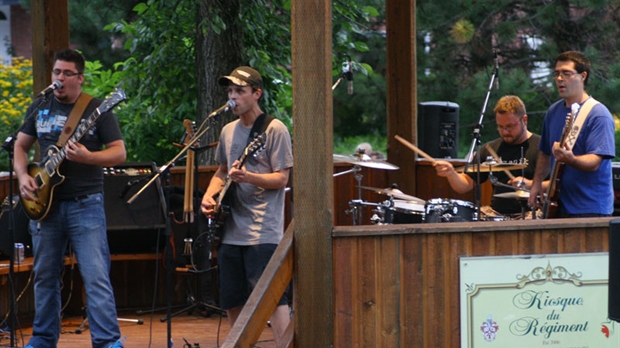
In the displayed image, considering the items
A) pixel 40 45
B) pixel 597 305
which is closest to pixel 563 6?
pixel 40 45

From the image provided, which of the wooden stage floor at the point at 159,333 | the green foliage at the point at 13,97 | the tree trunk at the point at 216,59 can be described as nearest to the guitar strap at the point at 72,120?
the wooden stage floor at the point at 159,333

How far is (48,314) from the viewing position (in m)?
6.69

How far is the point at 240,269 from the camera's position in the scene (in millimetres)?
6582

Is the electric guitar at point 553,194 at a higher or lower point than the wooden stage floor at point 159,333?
higher

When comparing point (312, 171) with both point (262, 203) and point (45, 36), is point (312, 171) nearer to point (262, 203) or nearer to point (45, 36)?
point (262, 203)

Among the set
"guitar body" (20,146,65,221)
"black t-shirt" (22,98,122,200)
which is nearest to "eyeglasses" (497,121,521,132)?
"black t-shirt" (22,98,122,200)

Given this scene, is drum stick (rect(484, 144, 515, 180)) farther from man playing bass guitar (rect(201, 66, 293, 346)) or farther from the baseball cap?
the baseball cap

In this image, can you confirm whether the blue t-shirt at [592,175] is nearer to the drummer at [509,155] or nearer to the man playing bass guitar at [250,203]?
the drummer at [509,155]

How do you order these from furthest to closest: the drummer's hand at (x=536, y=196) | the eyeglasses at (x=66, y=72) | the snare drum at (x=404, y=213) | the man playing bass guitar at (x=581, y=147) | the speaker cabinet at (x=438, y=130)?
the speaker cabinet at (x=438, y=130) → the snare drum at (x=404, y=213) → the drummer's hand at (x=536, y=196) → the eyeglasses at (x=66, y=72) → the man playing bass guitar at (x=581, y=147)

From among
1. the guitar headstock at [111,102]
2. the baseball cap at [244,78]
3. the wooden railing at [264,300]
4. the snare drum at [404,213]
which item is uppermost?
the baseball cap at [244,78]

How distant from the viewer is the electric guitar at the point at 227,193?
6434mm

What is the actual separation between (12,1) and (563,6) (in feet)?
41.0

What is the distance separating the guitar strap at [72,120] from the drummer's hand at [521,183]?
3.10 meters

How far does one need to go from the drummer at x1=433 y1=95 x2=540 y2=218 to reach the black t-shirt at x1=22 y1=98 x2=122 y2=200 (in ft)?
8.06
